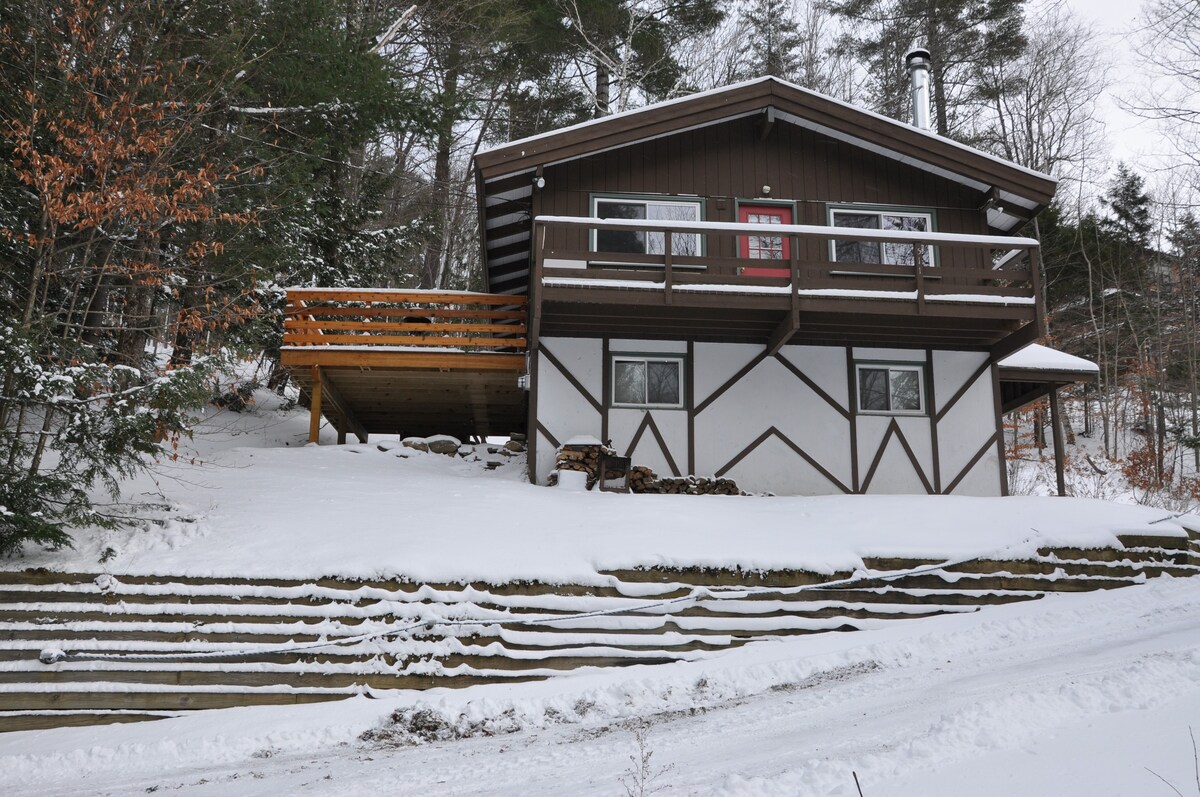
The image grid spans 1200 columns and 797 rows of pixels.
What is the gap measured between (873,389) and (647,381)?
3767 millimetres

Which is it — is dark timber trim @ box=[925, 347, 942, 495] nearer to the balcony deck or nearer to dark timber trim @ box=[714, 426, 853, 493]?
the balcony deck

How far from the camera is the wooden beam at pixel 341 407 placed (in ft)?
50.0

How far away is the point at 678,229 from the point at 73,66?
797 centimetres

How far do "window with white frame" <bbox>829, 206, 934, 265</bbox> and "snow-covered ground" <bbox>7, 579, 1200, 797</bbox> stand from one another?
691cm

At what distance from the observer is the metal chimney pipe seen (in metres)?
16.3

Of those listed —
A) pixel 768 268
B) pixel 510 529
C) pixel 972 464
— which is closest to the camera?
pixel 510 529

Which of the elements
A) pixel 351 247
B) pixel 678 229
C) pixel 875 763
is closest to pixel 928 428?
pixel 678 229

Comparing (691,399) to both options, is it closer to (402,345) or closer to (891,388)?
(891,388)

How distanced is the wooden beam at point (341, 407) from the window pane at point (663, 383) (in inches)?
220

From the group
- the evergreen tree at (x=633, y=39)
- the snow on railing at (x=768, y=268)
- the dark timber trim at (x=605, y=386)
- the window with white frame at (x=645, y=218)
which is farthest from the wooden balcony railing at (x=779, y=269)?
the evergreen tree at (x=633, y=39)

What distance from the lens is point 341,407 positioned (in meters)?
16.4

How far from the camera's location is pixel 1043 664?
7.75 m

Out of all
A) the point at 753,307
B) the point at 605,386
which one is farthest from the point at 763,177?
the point at 605,386

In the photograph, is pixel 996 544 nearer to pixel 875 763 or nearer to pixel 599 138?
pixel 875 763
